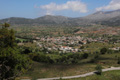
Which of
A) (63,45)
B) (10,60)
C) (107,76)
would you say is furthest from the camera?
(63,45)

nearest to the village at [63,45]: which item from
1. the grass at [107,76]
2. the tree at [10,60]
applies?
the grass at [107,76]

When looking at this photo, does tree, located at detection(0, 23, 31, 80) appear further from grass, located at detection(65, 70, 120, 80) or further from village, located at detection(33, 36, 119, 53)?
village, located at detection(33, 36, 119, 53)

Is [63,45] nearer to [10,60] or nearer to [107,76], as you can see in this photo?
[107,76]

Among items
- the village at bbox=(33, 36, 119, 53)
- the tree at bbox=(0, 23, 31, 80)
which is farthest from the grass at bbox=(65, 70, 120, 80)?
the village at bbox=(33, 36, 119, 53)

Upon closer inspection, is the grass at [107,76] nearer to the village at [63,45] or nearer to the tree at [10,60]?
the tree at [10,60]

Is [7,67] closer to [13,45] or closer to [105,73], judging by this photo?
[13,45]

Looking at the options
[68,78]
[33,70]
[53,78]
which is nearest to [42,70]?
[33,70]

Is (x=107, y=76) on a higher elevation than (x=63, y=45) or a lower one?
higher

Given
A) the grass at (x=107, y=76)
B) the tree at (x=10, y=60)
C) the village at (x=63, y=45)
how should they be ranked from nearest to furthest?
the tree at (x=10, y=60), the grass at (x=107, y=76), the village at (x=63, y=45)

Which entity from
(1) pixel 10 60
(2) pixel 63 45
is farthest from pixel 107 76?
(2) pixel 63 45
